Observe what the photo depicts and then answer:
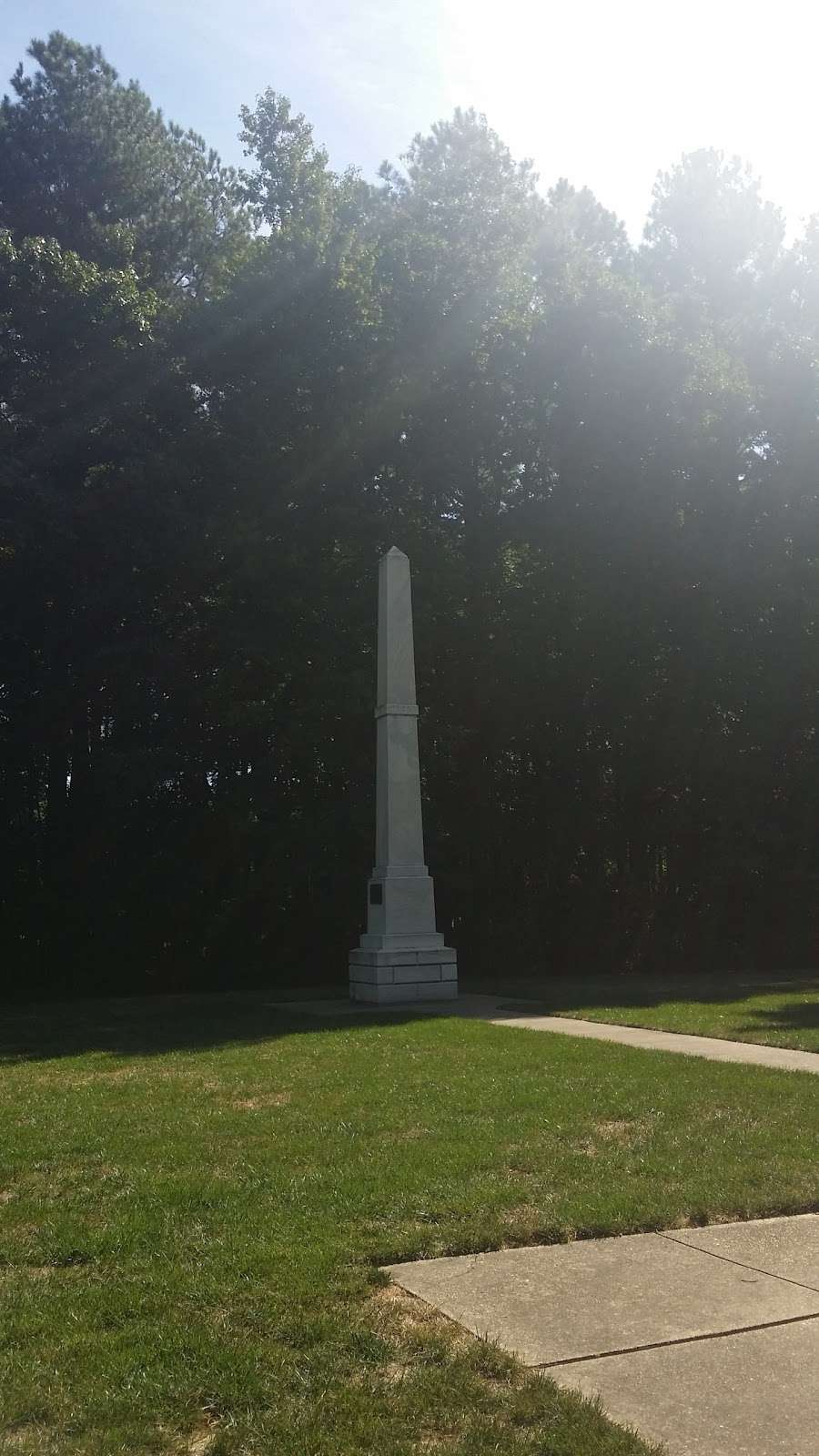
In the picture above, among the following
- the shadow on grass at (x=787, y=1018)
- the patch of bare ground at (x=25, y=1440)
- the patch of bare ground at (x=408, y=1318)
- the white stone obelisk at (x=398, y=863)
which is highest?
the white stone obelisk at (x=398, y=863)

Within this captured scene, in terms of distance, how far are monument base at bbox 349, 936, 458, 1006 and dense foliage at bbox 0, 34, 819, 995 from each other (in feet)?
14.7

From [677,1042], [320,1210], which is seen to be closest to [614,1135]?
[320,1210]

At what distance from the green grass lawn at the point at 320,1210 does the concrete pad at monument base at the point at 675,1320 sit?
0.46 feet

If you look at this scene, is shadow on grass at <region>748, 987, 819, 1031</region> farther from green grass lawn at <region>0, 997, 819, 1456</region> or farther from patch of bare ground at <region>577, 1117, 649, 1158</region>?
patch of bare ground at <region>577, 1117, 649, 1158</region>

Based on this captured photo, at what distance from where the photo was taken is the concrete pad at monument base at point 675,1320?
3041 mm

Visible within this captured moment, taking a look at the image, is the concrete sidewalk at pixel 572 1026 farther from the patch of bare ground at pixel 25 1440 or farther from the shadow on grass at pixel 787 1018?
the patch of bare ground at pixel 25 1440

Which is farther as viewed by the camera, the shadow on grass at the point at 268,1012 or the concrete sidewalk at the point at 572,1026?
the shadow on grass at the point at 268,1012

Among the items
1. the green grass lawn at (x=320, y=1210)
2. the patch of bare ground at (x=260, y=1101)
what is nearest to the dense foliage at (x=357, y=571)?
the green grass lawn at (x=320, y=1210)

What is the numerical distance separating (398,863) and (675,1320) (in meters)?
10.9

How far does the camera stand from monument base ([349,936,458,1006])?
1393 cm

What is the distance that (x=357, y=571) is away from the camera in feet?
64.3

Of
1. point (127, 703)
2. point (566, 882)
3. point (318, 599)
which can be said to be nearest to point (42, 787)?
point (127, 703)

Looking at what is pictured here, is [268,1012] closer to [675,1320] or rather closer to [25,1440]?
[675,1320]

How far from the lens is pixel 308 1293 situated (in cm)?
388
